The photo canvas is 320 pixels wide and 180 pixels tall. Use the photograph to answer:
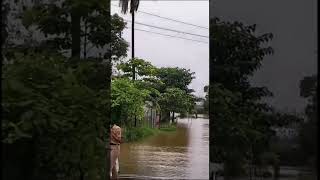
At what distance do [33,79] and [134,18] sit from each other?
4.25 feet

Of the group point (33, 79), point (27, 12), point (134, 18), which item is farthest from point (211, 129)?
point (27, 12)

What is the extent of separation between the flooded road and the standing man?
0.08 metres

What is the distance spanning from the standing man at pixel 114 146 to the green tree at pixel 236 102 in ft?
3.61


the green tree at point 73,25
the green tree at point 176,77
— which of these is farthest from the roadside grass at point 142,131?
the green tree at point 73,25

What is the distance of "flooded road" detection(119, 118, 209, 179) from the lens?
241 inches

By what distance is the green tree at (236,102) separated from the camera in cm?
566

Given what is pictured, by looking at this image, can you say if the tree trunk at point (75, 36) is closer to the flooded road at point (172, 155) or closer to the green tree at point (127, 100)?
the green tree at point (127, 100)

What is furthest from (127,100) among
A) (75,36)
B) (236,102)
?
(236,102)

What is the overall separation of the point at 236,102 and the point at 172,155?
1.03 m

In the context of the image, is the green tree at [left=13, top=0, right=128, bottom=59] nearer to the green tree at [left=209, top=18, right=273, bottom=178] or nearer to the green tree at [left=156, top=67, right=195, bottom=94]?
the green tree at [left=156, top=67, right=195, bottom=94]

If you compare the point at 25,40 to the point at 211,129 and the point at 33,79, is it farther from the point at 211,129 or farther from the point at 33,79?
the point at 211,129

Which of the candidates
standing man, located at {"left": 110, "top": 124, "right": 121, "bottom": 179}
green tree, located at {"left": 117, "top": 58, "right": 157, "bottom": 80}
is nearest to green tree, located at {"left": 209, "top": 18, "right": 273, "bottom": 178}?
green tree, located at {"left": 117, "top": 58, "right": 157, "bottom": 80}

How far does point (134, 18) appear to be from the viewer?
19.9ft

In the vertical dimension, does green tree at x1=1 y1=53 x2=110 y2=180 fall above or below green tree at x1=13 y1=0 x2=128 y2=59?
below
